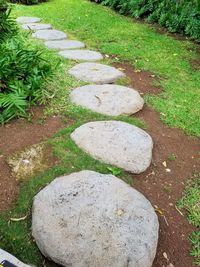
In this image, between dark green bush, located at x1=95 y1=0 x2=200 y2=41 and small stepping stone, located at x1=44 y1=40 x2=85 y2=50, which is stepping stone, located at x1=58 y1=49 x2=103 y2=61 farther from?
dark green bush, located at x1=95 y1=0 x2=200 y2=41

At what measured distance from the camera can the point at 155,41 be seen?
7.29 m

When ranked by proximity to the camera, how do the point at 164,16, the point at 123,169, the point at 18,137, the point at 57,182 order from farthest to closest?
the point at 164,16 → the point at 18,137 → the point at 123,169 → the point at 57,182

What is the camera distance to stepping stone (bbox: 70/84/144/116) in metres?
4.25

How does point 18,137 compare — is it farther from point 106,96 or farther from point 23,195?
point 106,96

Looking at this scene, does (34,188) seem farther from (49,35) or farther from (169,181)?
(49,35)

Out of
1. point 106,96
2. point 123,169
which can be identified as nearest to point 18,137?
point 123,169

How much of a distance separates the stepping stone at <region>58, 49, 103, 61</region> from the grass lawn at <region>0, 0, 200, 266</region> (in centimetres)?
19

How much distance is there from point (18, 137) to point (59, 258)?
144 centimetres

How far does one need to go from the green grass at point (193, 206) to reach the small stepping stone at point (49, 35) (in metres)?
4.35

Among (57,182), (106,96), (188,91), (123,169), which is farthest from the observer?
(188,91)

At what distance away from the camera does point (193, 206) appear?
3164mm

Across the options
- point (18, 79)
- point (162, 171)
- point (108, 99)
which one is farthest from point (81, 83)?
point (162, 171)

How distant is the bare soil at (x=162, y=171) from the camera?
282 cm

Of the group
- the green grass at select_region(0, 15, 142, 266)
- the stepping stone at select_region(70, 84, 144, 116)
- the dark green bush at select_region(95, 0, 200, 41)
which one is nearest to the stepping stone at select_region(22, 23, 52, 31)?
the dark green bush at select_region(95, 0, 200, 41)
